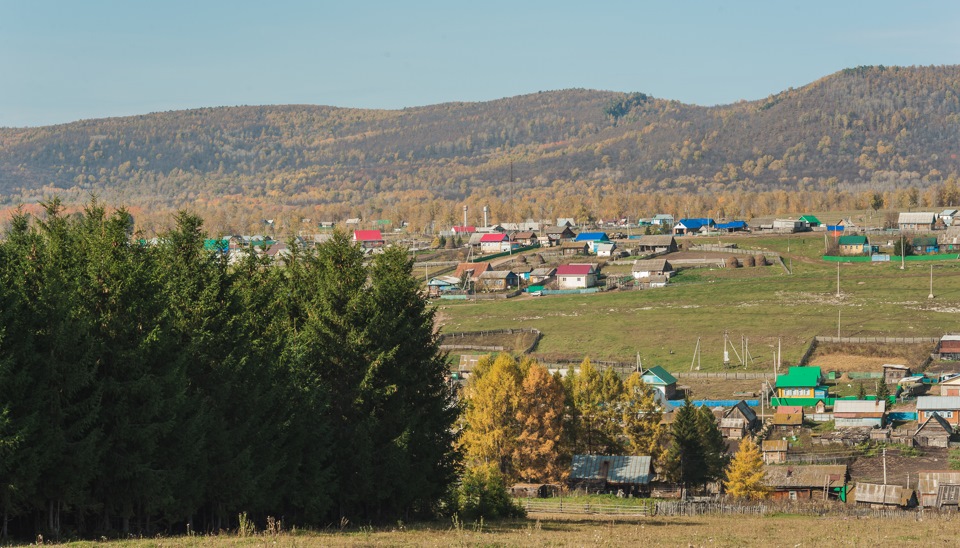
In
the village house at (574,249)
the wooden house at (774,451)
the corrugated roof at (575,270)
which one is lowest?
the wooden house at (774,451)

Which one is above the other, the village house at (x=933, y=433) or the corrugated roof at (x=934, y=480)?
the corrugated roof at (x=934, y=480)

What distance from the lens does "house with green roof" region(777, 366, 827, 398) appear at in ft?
244

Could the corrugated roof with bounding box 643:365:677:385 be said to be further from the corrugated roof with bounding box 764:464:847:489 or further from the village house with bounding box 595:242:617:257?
the village house with bounding box 595:242:617:257

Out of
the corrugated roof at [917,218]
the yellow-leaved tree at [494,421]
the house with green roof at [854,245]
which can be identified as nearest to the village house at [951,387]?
the yellow-leaved tree at [494,421]

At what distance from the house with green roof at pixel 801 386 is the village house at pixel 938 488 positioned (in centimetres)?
2324

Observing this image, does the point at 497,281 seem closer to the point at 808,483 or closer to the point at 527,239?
the point at 527,239

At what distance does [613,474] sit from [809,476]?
967 cm

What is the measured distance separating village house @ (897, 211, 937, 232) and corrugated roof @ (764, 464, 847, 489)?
391 feet

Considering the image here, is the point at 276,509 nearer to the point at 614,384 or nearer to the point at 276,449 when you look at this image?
the point at 276,449

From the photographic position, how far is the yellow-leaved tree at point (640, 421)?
54.2 metres

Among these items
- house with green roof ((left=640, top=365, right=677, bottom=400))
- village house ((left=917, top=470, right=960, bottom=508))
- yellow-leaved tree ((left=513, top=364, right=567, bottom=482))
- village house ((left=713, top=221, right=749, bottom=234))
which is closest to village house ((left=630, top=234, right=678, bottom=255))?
village house ((left=713, top=221, right=749, bottom=234))

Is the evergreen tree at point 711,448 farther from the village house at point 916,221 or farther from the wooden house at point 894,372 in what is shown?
the village house at point 916,221

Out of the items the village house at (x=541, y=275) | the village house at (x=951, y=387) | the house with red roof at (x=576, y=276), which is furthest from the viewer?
the village house at (x=541, y=275)

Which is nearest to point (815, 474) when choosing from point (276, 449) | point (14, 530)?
point (276, 449)
